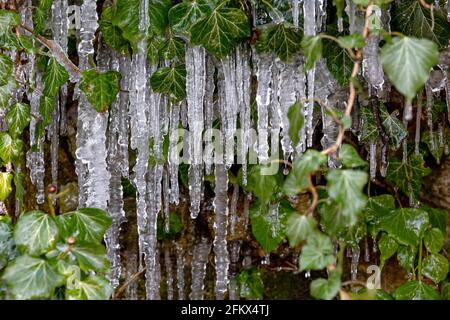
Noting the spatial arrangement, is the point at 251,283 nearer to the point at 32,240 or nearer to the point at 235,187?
the point at 235,187

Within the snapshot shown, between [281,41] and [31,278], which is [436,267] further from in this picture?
[31,278]

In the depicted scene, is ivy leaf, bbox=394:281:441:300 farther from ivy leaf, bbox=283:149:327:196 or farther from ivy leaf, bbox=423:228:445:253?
ivy leaf, bbox=283:149:327:196

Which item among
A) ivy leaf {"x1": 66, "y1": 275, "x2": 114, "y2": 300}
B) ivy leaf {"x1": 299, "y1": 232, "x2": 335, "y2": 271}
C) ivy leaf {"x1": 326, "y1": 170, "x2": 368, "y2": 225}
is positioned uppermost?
ivy leaf {"x1": 326, "y1": 170, "x2": 368, "y2": 225}

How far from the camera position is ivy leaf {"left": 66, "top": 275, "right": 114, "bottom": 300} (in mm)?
1160

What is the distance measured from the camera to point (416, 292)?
1403mm

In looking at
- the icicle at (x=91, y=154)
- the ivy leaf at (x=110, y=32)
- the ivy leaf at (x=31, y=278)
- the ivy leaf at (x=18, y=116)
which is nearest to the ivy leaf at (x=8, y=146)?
the ivy leaf at (x=18, y=116)

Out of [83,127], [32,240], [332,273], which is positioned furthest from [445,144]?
[32,240]

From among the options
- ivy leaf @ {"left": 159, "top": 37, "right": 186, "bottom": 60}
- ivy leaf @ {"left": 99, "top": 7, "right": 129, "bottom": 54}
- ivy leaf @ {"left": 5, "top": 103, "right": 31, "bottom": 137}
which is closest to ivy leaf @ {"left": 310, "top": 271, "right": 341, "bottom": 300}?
ivy leaf @ {"left": 159, "top": 37, "right": 186, "bottom": 60}

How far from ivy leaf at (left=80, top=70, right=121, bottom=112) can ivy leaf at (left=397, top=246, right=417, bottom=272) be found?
938mm

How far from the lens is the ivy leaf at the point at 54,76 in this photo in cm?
Answer: 159

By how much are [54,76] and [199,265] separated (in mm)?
A: 897

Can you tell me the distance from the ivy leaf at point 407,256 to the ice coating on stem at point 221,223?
54 centimetres

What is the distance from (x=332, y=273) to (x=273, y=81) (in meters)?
0.68

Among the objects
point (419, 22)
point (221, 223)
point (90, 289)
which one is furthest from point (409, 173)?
point (90, 289)
